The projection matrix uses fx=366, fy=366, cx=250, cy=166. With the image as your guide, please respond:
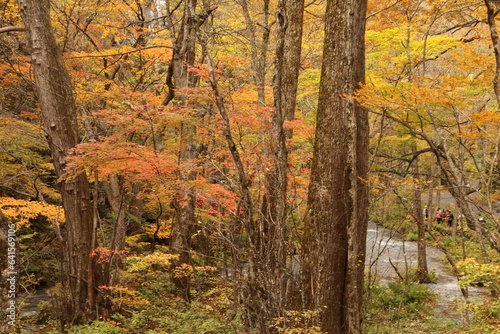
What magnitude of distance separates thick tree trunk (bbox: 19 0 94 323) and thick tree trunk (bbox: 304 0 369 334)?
12.9 feet

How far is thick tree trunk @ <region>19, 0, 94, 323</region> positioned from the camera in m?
5.99

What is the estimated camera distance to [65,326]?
6.20m

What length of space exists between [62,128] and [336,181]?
15.1 ft

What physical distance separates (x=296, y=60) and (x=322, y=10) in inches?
289

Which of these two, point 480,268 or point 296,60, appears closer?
point 480,268

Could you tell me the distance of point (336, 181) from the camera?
4.99 metres

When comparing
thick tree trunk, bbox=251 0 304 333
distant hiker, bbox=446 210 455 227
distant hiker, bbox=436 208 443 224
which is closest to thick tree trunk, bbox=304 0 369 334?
thick tree trunk, bbox=251 0 304 333

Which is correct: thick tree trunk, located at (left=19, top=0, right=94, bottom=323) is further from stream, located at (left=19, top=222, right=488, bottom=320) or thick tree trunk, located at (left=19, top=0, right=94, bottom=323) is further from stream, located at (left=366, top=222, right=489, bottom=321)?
stream, located at (left=366, top=222, right=489, bottom=321)

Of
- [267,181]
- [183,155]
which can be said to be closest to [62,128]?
[183,155]

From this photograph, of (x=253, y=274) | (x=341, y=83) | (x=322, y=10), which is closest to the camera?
(x=253, y=274)

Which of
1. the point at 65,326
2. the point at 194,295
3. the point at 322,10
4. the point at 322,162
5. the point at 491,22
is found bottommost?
the point at 194,295

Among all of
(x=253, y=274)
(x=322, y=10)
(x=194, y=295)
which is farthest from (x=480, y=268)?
(x=322, y=10)

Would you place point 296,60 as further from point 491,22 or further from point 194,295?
point 194,295

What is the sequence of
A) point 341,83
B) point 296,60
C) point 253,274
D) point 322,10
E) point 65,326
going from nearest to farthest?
point 253,274 < point 341,83 < point 65,326 < point 296,60 < point 322,10
